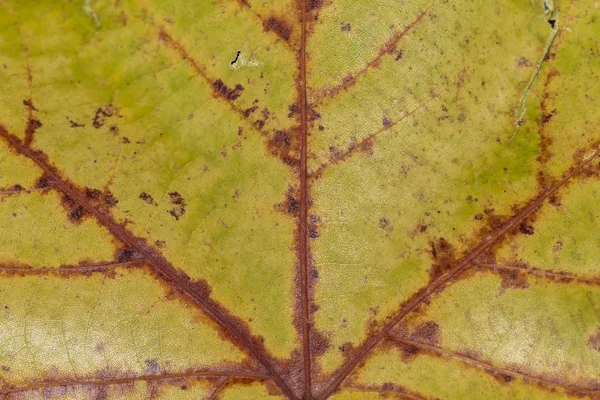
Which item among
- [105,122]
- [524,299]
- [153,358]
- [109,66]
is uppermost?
[109,66]

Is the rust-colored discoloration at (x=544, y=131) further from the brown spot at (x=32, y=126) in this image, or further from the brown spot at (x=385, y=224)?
the brown spot at (x=32, y=126)

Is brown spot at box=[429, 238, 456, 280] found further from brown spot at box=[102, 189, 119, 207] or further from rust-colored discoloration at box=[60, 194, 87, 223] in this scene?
rust-colored discoloration at box=[60, 194, 87, 223]

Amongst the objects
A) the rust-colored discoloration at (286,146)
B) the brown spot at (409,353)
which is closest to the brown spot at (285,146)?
the rust-colored discoloration at (286,146)

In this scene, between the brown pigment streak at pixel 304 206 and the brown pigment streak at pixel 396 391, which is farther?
the brown pigment streak at pixel 396 391

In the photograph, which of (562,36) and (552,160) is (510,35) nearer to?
(562,36)

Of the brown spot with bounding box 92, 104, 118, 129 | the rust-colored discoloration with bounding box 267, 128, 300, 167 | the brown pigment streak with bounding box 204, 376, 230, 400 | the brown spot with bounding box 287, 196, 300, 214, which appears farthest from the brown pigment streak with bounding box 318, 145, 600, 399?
the brown spot with bounding box 92, 104, 118, 129

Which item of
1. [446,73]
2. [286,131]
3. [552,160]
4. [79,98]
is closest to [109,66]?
[79,98]

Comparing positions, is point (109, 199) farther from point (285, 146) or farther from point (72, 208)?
point (285, 146)

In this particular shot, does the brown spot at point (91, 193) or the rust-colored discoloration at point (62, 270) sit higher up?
the brown spot at point (91, 193)
